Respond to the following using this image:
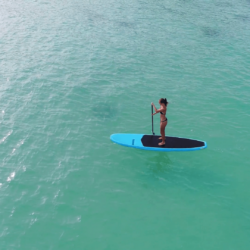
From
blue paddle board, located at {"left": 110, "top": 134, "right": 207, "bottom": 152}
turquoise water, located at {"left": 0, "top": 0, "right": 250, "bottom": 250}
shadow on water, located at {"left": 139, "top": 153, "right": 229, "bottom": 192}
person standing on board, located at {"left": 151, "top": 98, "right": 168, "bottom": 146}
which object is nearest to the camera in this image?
turquoise water, located at {"left": 0, "top": 0, "right": 250, "bottom": 250}

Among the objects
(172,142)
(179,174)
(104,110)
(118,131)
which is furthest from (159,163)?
(104,110)

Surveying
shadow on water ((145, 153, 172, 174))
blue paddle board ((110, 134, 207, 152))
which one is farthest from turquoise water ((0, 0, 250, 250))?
blue paddle board ((110, 134, 207, 152))

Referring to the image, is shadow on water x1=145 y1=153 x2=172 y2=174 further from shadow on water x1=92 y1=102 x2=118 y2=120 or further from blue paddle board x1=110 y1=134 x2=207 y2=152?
shadow on water x1=92 y1=102 x2=118 y2=120

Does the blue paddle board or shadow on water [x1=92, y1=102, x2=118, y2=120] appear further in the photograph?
shadow on water [x1=92, y1=102, x2=118, y2=120]

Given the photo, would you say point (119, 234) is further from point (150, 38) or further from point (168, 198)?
point (150, 38)

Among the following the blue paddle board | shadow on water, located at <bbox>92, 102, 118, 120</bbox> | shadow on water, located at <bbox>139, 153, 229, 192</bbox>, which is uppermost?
shadow on water, located at <bbox>92, 102, 118, 120</bbox>

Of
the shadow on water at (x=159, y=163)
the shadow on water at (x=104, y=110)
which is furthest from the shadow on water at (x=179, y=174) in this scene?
the shadow on water at (x=104, y=110)

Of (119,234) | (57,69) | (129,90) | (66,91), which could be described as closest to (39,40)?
(57,69)
